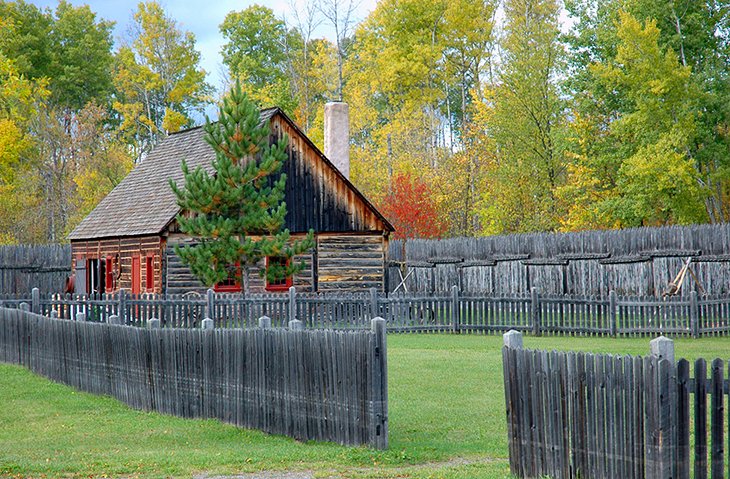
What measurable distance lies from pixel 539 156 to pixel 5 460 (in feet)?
148

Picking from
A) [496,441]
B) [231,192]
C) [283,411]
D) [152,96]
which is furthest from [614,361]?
[152,96]

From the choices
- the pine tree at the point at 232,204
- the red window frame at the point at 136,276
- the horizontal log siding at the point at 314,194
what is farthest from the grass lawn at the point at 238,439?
the horizontal log siding at the point at 314,194

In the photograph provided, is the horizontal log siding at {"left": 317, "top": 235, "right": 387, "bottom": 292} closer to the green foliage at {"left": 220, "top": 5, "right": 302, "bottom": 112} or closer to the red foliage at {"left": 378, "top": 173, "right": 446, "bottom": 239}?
the red foliage at {"left": 378, "top": 173, "right": 446, "bottom": 239}

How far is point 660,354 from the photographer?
8375 mm

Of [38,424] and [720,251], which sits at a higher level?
[720,251]

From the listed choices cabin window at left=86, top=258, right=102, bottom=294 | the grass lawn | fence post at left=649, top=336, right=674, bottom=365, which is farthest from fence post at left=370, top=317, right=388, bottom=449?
cabin window at left=86, top=258, right=102, bottom=294

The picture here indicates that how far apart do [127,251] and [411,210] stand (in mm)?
18981

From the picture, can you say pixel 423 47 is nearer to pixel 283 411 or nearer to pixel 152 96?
pixel 152 96

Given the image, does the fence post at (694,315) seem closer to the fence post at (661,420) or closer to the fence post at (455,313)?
the fence post at (455,313)

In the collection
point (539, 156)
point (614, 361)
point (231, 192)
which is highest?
point (539, 156)

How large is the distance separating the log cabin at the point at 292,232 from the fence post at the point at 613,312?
12175 mm

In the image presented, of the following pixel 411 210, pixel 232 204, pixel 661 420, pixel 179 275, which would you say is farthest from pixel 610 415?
pixel 411 210

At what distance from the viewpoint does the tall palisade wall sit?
30.0 m

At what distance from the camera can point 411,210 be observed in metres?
52.8
